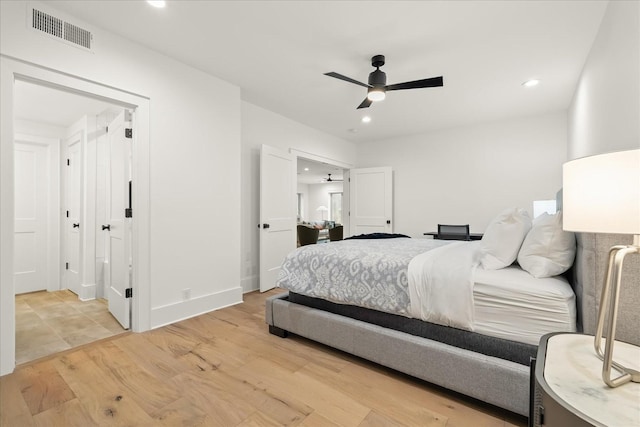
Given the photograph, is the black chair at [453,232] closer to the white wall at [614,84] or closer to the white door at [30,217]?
the white wall at [614,84]

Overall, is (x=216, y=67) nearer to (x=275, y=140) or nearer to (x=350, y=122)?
(x=275, y=140)

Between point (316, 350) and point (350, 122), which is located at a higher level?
point (350, 122)

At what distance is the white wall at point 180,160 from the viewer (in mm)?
2316

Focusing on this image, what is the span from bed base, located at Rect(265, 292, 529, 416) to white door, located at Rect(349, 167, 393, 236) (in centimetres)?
367

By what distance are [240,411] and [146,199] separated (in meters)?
1.98

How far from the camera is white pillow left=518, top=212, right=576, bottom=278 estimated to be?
163 cm

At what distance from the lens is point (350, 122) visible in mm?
→ 4805

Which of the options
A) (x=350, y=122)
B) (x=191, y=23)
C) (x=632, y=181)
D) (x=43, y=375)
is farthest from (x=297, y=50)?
(x=43, y=375)

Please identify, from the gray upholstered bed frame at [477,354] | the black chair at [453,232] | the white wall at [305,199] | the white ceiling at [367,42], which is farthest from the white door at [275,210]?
the white wall at [305,199]

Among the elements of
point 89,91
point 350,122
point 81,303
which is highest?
point 350,122

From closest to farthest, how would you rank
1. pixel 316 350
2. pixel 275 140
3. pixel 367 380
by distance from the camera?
1. pixel 367 380
2. pixel 316 350
3. pixel 275 140

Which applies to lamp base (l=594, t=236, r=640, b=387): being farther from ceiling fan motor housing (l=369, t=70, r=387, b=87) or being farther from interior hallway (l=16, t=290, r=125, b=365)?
interior hallway (l=16, t=290, r=125, b=365)

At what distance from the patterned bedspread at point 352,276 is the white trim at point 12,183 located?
130 centimetres

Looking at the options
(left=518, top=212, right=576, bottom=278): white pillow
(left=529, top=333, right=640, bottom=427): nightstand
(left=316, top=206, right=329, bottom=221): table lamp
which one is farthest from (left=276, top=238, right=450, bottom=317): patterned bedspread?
(left=316, top=206, right=329, bottom=221): table lamp
